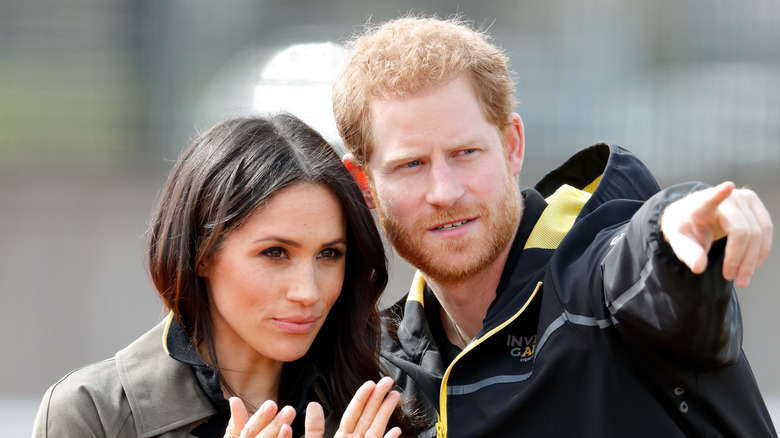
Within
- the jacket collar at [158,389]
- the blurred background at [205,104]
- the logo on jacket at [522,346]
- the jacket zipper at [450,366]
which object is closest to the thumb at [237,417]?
the jacket collar at [158,389]

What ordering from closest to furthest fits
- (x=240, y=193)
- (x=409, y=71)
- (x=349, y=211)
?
(x=240, y=193)
(x=349, y=211)
(x=409, y=71)

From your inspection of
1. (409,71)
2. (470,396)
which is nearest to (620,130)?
(409,71)

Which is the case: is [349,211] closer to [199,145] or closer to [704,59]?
[199,145]

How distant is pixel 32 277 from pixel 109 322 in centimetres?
44

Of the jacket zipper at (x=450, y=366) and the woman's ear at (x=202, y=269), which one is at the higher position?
the woman's ear at (x=202, y=269)

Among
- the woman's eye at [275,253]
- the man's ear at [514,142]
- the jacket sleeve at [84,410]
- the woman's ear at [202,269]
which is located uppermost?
the man's ear at [514,142]

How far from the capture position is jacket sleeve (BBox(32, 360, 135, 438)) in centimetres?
161

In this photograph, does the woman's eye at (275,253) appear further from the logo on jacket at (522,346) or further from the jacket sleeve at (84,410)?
the logo on jacket at (522,346)

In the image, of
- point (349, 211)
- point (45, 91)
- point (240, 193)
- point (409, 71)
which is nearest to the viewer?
point (240, 193)

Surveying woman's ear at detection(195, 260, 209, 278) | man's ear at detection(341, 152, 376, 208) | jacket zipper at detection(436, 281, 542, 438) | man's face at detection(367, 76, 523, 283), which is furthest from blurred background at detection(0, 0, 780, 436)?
jacket zipper at detection(436, 281, 542, 438)

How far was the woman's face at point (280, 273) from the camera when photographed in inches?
68.2

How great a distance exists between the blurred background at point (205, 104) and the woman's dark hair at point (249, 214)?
2.15 meters

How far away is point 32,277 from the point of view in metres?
4.26

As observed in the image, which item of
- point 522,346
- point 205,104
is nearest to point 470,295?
point 522,346
